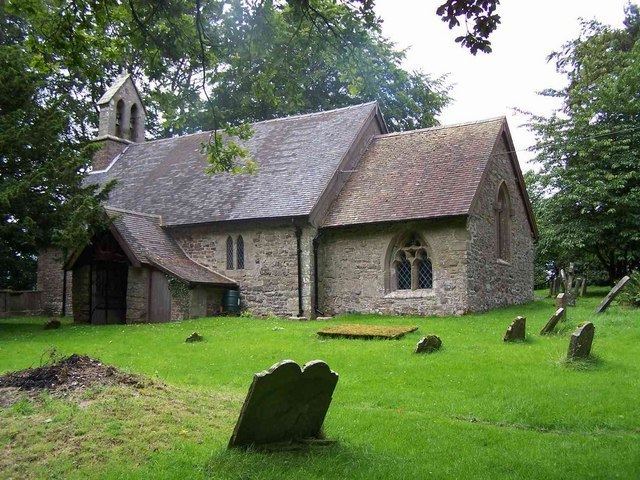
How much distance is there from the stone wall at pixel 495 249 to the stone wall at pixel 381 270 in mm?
553

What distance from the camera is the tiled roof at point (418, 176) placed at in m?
20.9

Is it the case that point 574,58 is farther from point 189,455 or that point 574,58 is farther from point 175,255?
Result: point 189,455

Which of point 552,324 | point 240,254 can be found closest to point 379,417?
point 552,324

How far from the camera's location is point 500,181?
955 inches

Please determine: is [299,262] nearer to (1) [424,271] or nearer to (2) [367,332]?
(1) [424,271]

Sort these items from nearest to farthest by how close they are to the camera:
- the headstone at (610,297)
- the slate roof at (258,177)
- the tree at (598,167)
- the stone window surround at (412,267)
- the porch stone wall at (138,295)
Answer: the headstone at (610,297)
the stone window surround at (412,267)
the porch stone wall at (138,295)
the slate roof at (258,177)
the tree at (598,167)

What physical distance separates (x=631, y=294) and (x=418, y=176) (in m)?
7.85

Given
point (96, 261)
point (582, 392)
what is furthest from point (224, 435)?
point (96, 261)

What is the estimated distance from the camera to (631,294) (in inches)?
766

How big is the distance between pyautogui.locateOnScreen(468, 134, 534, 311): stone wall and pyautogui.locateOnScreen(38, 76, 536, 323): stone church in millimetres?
84

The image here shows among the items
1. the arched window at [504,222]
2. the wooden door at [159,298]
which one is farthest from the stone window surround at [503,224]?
the wooden door at [159,298]

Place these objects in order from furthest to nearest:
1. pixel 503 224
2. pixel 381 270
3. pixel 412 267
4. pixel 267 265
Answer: pixel 503 224
pixel 267 265
pixel 381 270
pixel 412 267

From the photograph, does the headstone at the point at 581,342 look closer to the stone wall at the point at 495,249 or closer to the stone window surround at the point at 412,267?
the stone wall at the point at 495,249

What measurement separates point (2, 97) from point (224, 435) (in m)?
17.6
